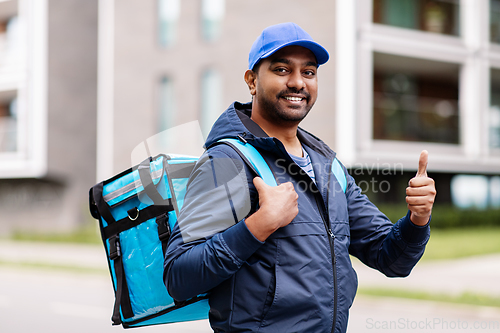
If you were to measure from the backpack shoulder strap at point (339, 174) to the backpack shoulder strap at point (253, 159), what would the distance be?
1.14ft

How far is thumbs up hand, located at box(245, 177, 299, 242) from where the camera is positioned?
4.74 ft

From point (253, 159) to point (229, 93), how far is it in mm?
13162

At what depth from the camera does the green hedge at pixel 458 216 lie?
15133 millimetres

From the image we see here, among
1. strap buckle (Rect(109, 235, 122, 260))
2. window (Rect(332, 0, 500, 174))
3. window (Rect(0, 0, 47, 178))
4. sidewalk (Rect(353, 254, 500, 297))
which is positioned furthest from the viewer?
window (Rect(0, 0, 47, 178))

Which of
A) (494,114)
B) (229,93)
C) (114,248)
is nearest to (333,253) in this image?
(114,248)

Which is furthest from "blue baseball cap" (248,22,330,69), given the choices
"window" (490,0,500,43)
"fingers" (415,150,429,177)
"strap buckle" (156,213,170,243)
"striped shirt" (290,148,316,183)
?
"window" (490,0,500,43)

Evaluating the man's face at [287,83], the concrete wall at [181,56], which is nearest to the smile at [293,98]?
the man's face at [287,83]

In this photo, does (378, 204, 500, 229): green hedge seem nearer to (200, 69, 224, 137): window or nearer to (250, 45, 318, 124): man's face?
(200, 69, 224, 137): window

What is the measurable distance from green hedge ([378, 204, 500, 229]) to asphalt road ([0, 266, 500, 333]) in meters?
7.66

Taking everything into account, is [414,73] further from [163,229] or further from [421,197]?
[163,229]

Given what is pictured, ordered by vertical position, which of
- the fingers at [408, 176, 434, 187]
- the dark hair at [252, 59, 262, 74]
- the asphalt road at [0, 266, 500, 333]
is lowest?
the asphalt road at [0, 266, 500, 333]

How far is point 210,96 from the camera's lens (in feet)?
50.2

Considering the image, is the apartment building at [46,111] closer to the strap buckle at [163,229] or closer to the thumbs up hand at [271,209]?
the strap buckle at [163,229]

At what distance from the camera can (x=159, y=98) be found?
53.0ft
